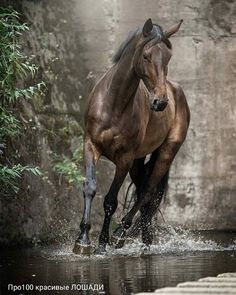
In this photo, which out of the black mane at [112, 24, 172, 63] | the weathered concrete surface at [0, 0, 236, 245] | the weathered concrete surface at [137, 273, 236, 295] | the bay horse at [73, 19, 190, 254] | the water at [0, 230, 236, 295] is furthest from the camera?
the weathered concrete surface at [0, 0, 236, 245]

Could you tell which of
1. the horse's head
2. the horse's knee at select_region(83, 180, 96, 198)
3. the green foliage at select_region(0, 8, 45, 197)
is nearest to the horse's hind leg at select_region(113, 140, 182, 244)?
the green foliage at select_region(0, 8, 45, 197)

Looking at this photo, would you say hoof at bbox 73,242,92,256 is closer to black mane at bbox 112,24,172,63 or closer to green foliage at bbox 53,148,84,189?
black mane at bbox 112,24,172,63

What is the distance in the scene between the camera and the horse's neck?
24.0ft

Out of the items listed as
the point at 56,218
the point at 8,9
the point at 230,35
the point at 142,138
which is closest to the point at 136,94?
the point at 142,138

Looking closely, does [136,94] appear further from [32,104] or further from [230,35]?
[230,35]

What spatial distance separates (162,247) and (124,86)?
5.95 ft

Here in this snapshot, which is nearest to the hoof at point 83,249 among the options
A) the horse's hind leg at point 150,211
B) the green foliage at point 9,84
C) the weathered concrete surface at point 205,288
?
the green foliage at point 9,84

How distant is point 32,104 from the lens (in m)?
9.39

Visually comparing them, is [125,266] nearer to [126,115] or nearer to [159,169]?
[126,115]

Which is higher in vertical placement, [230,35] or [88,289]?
[230,35]

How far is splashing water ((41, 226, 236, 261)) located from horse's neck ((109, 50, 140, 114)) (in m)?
1.33

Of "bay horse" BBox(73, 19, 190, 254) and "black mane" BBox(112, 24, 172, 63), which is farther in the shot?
"black mane" BBox(112, 24, 172, 63)

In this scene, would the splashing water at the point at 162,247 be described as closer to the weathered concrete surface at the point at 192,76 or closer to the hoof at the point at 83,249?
the hoof at the point at 83,249

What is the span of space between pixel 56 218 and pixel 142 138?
2.43m
